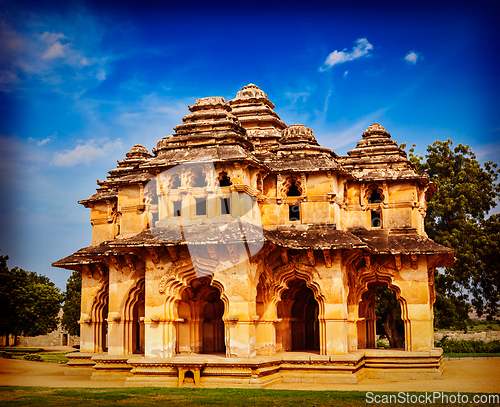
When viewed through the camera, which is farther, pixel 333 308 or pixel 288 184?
pixel 288 184

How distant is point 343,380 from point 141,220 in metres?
8.51

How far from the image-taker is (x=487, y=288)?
3562 centimetres

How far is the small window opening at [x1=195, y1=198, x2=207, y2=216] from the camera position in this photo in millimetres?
18625

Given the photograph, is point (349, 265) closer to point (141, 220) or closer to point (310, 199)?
point (310, 199)

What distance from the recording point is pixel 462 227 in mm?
34781

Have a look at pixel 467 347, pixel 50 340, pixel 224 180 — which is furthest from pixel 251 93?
pixel 50 340

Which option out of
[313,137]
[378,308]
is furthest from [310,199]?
[378,308]

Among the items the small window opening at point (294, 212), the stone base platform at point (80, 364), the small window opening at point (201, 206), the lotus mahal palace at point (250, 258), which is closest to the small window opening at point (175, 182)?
the lotus mahal palace at point (250, 258)

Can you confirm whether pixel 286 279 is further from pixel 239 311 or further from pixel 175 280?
pixel 175 280

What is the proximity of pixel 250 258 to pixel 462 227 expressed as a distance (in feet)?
68.6

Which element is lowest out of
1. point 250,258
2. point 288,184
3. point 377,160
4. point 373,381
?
point 373,381

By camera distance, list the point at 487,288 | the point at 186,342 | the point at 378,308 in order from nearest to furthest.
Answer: the point at 186,342
the point at 378,308
the point at 487,288

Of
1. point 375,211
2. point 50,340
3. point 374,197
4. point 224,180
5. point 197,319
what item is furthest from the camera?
point 50,340

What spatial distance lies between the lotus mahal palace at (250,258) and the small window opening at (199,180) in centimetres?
4
